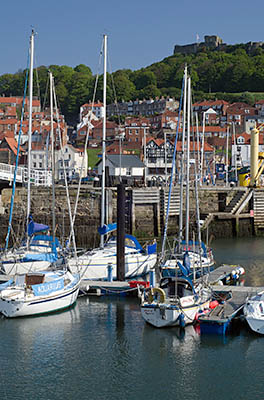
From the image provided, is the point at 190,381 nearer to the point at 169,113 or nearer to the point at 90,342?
the point at 90,342

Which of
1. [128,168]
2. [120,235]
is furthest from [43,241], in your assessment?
[128,168]

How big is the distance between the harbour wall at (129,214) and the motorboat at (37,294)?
16815mm

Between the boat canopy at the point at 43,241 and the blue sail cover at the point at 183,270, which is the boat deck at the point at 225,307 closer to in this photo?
the blue sail cover at the point at 183,270

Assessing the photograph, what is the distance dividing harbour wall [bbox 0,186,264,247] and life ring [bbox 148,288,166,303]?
19690mm

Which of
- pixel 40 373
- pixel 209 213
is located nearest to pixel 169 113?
pixel 209 213

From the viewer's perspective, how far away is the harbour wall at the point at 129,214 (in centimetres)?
4416

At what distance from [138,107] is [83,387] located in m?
160

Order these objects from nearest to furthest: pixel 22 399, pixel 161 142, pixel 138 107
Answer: pixel 22 399, pixel 161 142, pixel 138 107

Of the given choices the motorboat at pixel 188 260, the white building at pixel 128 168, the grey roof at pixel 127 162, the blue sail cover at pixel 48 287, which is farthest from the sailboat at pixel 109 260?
the grey roof at pixel 127 162

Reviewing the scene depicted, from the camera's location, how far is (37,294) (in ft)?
79.0

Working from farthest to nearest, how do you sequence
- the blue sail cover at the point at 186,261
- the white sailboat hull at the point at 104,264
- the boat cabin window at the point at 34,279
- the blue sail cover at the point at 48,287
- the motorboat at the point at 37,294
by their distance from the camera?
the blue sail cover at the point at 186,261, the white sailboat hull at the point at 104,264, the boat cabin window at the point at 34,279, the blue sail cover at the point at 48,287, the motorboat at the point at 37,294

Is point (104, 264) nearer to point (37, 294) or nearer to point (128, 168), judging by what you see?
point (37, 294)

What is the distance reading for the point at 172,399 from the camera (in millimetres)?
18000

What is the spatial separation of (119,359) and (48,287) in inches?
192
